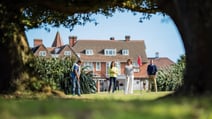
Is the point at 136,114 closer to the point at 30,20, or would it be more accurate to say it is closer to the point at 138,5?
the point at 30,20

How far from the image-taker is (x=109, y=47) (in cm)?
10700

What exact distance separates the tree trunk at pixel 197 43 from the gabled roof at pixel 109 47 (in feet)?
306

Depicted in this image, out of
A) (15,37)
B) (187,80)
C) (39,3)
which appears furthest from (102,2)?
(187,80)

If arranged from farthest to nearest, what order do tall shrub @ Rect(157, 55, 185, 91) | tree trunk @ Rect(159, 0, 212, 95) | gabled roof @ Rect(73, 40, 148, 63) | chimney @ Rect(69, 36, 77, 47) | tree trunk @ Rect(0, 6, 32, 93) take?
chimney @ Rect(69, 36, 77, 47), gabled roof @ Rect(73, 40, 148, 63), tall shrub @ Rect(157, 55, 185, 91), tree trunk @ Rect(0, 6, 32, 93), tree trunk @ Rect(159, 0, 212, 95)

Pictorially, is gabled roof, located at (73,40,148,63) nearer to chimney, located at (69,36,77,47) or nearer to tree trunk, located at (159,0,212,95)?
chimney, located at (69,36,77,47)

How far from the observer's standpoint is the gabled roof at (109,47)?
344 ft

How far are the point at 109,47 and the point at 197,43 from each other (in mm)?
97593

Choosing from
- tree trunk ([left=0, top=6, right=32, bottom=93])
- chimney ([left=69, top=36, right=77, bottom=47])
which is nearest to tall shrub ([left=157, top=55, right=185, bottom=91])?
tree trunk ([left=0, top=6, right=32, bottom=93])

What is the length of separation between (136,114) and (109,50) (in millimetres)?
100595

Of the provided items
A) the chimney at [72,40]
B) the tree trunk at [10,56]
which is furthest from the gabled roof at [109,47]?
the tree trunk at [10,56]

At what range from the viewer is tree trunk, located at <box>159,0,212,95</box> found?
9.27 metres

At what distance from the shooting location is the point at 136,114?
6.00m

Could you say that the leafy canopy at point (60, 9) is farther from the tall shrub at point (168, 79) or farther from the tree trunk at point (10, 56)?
the tall shrub at point (168, 79)

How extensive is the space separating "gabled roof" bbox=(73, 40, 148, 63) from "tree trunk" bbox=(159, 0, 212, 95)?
93168 millimetres
